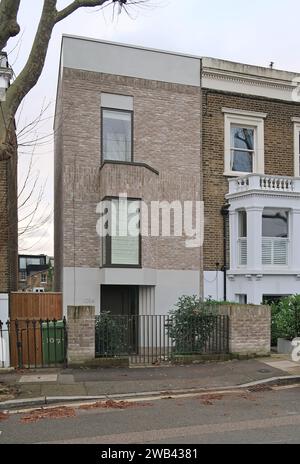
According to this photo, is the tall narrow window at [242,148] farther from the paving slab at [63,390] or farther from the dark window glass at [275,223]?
the paving slab at [63,390]

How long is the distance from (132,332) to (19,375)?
3487 millimetres

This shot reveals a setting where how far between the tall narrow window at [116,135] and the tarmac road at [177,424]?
9.81m

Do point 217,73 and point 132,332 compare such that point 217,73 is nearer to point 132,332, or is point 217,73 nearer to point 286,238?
point 286,238

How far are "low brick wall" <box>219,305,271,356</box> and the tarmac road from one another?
407 centimetres


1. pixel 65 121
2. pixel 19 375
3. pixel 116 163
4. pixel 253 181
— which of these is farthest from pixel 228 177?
pixel 19 375

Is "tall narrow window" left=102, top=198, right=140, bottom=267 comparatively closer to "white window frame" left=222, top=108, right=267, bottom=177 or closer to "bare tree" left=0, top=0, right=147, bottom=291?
"white window frame" left=222, top=108, right=267, bottom=177

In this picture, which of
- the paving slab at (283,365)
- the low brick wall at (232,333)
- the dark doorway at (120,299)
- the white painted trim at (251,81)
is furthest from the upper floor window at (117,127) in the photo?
the paving slab at (283,365)

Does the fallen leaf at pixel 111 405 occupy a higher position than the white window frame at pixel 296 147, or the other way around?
the white window frame at pixel 296 147

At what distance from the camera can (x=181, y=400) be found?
9109mm

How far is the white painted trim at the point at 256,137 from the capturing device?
60.7 ft

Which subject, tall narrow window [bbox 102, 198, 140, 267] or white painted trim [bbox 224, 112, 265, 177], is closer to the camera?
tall narrow window [bbox 102, 198, 140, 267]

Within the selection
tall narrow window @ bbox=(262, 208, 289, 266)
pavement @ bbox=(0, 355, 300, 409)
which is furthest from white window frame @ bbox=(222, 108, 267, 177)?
pavement @ bbox=(0, 355, 300, 409)

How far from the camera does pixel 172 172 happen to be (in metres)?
17.8

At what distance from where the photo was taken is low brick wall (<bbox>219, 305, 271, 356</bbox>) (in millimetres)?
13266
